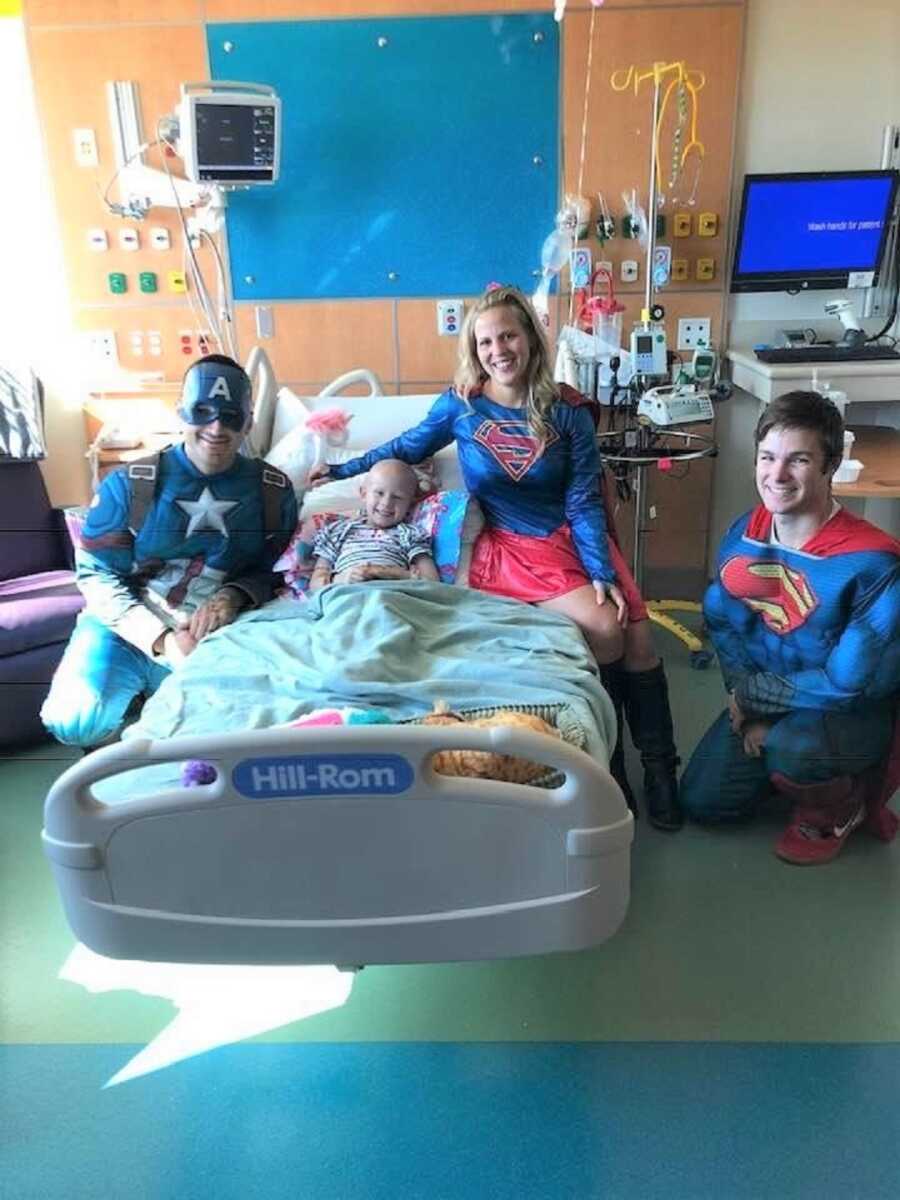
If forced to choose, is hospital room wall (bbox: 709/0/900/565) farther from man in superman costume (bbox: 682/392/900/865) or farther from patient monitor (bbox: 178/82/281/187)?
man in superman costume (bbox: 682/392/900/865)

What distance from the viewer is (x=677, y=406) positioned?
3318 mm

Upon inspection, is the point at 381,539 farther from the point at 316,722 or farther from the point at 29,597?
the point at 29,597

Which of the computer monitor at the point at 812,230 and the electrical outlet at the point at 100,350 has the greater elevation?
the computer monitor at the point at 812,230

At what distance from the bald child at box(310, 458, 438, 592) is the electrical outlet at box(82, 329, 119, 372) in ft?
7.28

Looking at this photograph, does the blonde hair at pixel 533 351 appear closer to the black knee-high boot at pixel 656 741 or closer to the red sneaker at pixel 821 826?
the black knee-high boot at pixel 656 741

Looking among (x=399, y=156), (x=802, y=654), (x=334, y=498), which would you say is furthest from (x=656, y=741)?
(x=399, y=156)

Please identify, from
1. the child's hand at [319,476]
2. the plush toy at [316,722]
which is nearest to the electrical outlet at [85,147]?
the child's hand at [319,476]

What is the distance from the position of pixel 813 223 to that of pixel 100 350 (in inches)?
120

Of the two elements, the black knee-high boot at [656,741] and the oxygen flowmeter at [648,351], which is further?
the oxygen flowmeter at [648,351]

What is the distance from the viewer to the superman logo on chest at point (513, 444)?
2570mm

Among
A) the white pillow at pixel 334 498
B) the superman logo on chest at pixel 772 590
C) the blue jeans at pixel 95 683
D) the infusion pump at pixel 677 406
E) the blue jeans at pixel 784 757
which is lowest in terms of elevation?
the blue jeans at pixel 784 757

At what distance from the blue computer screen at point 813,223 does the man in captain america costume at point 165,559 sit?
2450 mm

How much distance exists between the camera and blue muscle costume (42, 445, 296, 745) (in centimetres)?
245

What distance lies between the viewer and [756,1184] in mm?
1622
